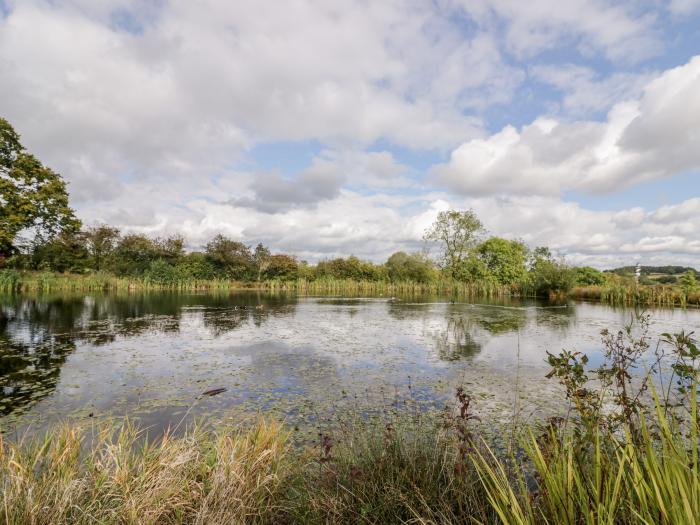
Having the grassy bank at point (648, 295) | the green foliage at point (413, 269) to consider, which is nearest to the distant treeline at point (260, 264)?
the green foliage at point (413, 269)

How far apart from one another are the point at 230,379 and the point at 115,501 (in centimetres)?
433

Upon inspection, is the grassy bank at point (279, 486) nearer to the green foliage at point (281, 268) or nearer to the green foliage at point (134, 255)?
the green foliage at point (134, 255)

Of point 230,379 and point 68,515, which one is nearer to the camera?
point 68,515

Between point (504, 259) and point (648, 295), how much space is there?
22560 millimetres

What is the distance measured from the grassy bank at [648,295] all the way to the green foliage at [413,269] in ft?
68.3

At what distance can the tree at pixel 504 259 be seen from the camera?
154ft

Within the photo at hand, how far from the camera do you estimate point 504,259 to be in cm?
4712

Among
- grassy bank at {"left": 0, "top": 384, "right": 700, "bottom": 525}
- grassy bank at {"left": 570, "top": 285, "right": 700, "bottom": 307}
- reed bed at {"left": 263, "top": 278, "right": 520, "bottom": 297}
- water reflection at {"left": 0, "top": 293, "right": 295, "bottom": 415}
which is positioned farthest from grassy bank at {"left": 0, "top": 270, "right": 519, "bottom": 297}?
grassy bank at {"left": 0, "top": 384, "right": 700, "bottom": 525}

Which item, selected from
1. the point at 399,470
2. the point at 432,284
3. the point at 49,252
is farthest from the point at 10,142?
the point at 432,284

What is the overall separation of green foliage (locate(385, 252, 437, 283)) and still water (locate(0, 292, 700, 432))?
3287 cm

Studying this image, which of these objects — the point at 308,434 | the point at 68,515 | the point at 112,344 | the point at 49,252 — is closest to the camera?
the point at 68,515

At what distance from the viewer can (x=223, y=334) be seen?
11.7 m

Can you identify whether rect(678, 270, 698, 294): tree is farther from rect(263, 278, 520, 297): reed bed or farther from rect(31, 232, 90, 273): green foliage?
rect(31, 232, 90, 273): green foliage

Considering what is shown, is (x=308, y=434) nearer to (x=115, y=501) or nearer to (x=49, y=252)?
(x=115, y=501)
